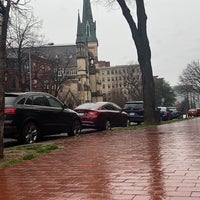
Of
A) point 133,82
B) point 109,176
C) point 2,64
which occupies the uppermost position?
point 133,82

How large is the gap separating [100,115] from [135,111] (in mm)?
8811

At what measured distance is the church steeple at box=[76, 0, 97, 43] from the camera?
113231 millimetres

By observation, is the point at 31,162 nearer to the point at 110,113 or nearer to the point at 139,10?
the point at 110,113

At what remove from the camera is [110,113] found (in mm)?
18328

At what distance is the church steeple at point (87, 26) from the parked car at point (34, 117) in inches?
3822

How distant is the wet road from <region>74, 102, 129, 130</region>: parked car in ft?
26.3

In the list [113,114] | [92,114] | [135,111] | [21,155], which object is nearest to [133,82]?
[135,111]

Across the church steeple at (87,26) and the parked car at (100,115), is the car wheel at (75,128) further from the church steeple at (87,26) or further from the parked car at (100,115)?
the church steeple at (87,26)

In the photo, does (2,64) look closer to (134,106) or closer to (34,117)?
(34,117)

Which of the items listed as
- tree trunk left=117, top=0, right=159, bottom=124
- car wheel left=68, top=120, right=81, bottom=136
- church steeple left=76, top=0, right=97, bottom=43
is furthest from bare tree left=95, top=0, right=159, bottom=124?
church steeple left=76, top=0, right=97, bottom=43

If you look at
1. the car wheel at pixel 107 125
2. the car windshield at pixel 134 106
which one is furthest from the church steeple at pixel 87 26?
the car wheel at pixel 107 125

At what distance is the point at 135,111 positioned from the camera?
25.9 metres

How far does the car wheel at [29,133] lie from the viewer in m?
12.4

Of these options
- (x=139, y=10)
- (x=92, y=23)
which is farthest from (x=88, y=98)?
(x=139, y=10)
